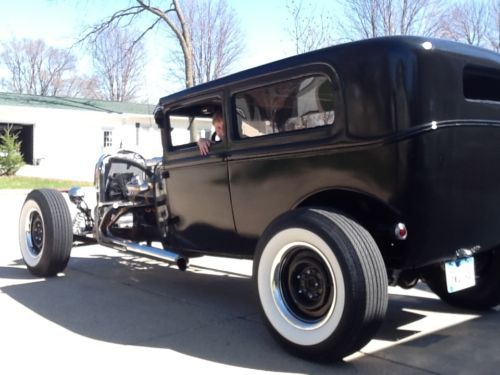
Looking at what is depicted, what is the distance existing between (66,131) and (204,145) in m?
27.3

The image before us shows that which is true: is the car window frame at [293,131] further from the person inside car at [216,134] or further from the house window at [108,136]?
the house window at [108,136]

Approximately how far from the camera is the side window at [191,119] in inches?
189

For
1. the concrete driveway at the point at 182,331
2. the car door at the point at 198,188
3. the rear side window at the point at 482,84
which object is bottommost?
the concrete driveway at the point at 182,331

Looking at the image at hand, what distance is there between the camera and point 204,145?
4531 mm

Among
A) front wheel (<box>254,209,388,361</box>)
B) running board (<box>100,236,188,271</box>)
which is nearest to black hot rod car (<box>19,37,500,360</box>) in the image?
front wheel (<box>254,209,388,361</box>)

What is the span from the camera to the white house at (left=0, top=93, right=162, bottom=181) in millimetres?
28641

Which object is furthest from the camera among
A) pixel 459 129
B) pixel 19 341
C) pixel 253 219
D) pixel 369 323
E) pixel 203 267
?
pixel 203 267

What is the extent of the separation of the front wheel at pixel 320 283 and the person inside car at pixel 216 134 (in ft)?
3.96

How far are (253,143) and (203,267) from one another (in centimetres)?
282

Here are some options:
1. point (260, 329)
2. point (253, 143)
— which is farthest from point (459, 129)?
point (260, 329)

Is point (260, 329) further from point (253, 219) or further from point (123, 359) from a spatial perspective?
point (123, 359)

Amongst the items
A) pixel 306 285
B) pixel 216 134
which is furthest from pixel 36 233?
pixel 306 285

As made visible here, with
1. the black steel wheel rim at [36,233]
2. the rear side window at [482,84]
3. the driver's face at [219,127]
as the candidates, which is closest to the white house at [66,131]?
the black steel wheel rim at [36,233]

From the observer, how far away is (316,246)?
3.29m
